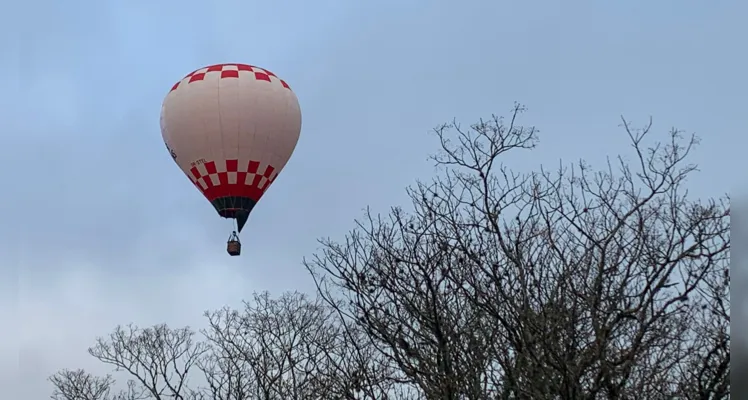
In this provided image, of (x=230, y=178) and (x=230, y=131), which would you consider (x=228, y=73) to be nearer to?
(x=230, y=131)

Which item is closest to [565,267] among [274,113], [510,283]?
[510,283]

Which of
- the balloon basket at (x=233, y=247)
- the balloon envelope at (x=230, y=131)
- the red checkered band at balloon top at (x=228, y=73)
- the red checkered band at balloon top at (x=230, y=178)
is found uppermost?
the red checkered band at balloon top at (x=228, y=73)

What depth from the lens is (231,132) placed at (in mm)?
20156

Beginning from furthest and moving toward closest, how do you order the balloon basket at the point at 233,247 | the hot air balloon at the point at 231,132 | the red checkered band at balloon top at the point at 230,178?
the balloon basket at the point at 233,247 < the red checkered band at balloon top at the point at 230,178 < the hot air balloon at the point at 231,132

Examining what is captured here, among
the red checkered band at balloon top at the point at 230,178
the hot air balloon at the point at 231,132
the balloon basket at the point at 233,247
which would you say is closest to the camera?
the hot air balloon at the point at 231,132

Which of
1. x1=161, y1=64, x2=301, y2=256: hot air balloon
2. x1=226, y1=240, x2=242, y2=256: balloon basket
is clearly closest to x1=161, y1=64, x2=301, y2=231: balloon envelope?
x1=161, y1=64, x2=301, y2=256: hot air balloon

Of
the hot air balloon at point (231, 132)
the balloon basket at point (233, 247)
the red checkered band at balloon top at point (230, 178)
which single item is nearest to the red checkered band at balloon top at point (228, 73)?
the hot air balloon at point (231, 132)

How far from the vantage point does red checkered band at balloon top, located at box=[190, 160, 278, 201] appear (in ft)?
67.1

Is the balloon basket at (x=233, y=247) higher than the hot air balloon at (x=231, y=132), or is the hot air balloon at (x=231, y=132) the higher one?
the hot air balloon at (x=231, y=132)

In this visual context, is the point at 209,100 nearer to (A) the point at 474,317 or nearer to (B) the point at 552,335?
(A) the point at 474,317

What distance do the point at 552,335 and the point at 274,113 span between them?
Answer: 1412 centimetres

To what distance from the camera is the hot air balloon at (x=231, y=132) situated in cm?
2020

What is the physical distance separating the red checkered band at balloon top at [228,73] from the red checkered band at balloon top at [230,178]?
6.45ft

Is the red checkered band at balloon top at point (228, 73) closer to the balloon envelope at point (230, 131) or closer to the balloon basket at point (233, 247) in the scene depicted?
the balloon envelope at point (230, 131)
